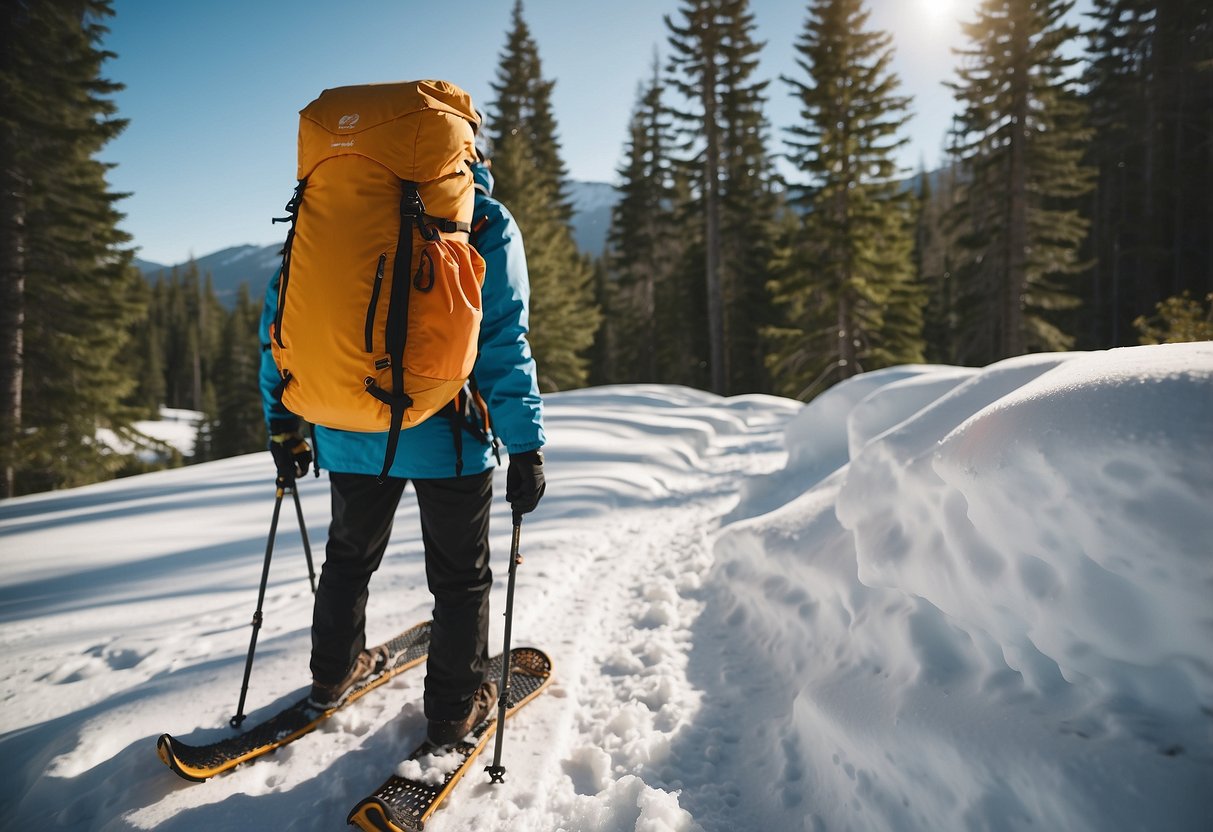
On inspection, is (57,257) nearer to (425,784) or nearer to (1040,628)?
Answer: (425,784)

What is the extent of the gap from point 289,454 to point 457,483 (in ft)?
2.99

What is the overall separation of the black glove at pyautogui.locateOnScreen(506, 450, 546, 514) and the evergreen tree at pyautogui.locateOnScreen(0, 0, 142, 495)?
14.4m

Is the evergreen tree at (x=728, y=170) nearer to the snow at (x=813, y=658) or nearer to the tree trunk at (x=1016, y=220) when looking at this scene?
the tree trunk at (x=1016, y=220)

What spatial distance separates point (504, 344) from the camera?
2047 mm

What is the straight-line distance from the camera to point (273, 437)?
235 centimetres

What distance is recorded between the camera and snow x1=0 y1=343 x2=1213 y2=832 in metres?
1.32

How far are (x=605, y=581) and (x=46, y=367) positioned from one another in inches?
589

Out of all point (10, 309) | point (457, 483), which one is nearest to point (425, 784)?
point (457, 483)

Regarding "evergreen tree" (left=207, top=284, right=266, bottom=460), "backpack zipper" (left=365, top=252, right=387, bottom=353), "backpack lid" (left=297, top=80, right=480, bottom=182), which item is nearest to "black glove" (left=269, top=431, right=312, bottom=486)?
"backpack zipper" (left=365, top=252, right=387, bottom=353)

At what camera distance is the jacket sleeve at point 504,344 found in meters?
2.02

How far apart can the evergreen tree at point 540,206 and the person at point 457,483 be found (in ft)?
54.0

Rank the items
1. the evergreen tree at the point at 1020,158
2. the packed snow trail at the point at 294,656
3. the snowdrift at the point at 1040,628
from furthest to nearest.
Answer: the evergreen tree at the point at 1020,158, the packed snow trail at the point at 294,656, the snowdrift at the point at 1040,628

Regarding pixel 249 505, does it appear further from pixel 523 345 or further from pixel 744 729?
pixel 744 729

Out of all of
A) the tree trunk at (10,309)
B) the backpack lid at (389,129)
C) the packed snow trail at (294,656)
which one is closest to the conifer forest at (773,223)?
the tree trunk at (10,309)
